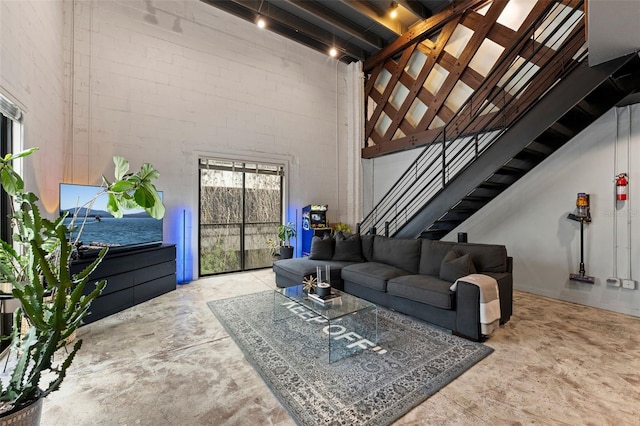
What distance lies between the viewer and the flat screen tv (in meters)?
3.61

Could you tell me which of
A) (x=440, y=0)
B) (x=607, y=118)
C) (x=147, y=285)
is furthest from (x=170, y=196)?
(x=607, y=118)

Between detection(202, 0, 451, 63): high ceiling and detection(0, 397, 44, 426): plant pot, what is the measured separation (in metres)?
5.86

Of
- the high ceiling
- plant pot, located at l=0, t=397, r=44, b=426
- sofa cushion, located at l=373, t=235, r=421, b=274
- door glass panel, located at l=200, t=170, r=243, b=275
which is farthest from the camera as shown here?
door glass panel, located at l=200, t=170, r=243, b=275

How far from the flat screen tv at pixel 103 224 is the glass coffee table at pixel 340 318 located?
236cm

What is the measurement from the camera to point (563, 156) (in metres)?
4.00

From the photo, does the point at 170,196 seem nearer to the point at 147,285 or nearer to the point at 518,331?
A: the point at 147,285

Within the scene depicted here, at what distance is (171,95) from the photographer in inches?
198

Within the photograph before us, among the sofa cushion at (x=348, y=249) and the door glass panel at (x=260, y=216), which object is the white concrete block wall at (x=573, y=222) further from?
the door glass panel at (x=260, y=216)

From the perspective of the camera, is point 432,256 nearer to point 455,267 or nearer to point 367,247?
point 455,267

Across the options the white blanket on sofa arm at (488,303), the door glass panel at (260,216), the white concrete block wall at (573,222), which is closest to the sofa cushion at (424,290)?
the white blanket on sofa arm at (488,303)

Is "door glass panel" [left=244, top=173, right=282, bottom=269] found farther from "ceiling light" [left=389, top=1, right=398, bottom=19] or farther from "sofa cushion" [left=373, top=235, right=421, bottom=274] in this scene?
"ceiling light" [left=389, top=1, right=398, bottom=19]

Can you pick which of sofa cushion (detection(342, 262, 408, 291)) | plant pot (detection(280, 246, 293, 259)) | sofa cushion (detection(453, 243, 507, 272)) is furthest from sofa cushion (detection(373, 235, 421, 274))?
plant pot (detection(280, 246, 293, 259))

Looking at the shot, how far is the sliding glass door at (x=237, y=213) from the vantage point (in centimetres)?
558

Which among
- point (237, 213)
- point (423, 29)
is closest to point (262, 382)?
point (237, 213)
